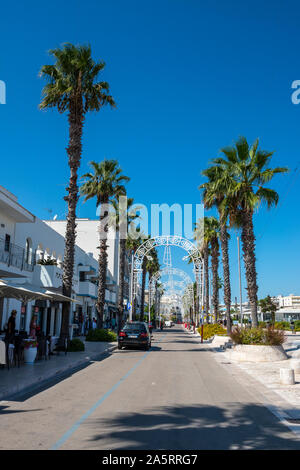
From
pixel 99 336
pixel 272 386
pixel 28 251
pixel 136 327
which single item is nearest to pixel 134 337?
pixel 136 327

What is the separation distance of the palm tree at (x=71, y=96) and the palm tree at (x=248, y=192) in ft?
28.2

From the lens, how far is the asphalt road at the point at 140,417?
6.04 meters

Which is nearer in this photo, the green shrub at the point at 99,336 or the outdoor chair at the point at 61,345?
the outdoor chair at the point at 61,345

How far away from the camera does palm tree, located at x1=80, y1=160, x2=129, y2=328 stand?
29.6 m

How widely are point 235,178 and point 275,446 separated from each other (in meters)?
19.7

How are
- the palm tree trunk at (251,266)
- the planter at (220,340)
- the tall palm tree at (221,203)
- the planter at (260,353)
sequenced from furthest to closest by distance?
the planter at (220,340), the tall palm tree at (221,203), the palm tree trunk at (251,266), the planter at (260,353)

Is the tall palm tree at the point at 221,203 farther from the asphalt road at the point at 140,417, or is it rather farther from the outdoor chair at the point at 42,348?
the asphalt road at the point at 140,417

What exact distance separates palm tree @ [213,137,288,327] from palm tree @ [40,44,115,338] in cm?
859

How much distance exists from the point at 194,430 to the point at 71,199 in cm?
1630

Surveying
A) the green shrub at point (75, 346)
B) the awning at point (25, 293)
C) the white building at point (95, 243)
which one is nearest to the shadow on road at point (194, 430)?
the awning at point (25, 293)

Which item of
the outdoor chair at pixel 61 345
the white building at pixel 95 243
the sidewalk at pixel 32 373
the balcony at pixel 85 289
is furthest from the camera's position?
the white building at pixel 95 243

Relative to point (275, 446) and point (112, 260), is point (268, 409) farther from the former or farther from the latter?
point (112, 260)

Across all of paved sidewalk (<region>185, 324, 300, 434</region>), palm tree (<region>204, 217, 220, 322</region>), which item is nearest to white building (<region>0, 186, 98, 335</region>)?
paved sidewalk (<region>185, 324, 300, 434</region>)

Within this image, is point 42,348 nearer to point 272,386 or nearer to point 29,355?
point 29,355
